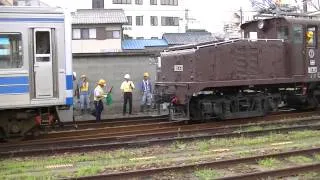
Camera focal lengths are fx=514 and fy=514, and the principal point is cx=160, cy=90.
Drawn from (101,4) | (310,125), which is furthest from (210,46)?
(101,4)

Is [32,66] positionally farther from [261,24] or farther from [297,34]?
[297,34]

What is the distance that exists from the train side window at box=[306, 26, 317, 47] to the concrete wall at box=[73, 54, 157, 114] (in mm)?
7221

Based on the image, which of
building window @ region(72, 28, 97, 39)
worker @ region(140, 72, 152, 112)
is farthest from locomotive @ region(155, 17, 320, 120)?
building window @ region(72, 28, 97, 39)

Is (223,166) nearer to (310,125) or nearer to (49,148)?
(49,148)

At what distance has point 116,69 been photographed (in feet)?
73.0

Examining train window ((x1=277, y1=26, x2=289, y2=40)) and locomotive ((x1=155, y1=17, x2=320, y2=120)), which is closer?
locomotive ((x1=155, y1=17, x2=320, y2=120))

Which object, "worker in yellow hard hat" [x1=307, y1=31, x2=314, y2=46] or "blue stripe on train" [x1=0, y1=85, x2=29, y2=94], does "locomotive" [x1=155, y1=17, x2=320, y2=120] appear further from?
"blue stripe on train" [x1=0, y1=85, x2=29, y2=94]

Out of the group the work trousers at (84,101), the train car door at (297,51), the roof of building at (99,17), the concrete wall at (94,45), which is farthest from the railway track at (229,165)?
the roof of building at (99,17)

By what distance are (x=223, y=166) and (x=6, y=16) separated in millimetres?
6451

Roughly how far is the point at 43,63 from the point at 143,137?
3.16 m

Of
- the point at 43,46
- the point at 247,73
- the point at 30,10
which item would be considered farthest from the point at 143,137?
the point at 247,73

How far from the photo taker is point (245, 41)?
→ 53.4ft

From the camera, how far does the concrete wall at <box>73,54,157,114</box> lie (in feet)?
71.4

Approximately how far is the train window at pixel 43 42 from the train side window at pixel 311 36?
8990mm
